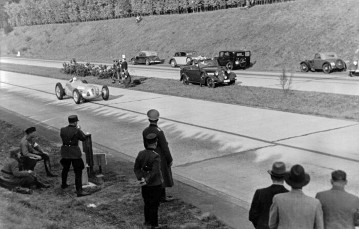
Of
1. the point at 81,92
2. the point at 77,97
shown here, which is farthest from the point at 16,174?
the point at 81,92

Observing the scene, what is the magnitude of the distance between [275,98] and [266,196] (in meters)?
14.4

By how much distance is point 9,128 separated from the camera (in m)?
15.2

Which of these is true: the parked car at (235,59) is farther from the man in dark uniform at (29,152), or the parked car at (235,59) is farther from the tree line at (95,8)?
the man in dark uniform at (29,152)

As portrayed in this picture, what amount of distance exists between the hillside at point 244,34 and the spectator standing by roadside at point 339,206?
28.3 meters

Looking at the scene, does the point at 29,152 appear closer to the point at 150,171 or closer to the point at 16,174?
the point at 16,174

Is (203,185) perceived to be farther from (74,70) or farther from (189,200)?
(74,70)

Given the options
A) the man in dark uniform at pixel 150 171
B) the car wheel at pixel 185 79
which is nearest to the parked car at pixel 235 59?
the car wheel at pixel 185 79

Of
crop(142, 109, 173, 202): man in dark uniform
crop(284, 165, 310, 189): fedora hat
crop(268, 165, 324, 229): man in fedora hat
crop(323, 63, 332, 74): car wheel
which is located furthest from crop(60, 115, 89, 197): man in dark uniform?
crop(323, 63, 332, 74): car wheel

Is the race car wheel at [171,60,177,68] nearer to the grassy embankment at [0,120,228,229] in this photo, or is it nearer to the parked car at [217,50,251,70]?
the parked car at [217,50,251,70]

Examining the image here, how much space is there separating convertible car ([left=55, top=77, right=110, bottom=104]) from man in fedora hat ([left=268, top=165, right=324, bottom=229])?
17.1 meters

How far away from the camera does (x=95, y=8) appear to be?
77500 millimetres

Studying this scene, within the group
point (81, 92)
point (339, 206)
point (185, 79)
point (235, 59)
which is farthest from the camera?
point (235, 59)

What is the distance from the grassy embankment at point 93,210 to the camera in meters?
6.63

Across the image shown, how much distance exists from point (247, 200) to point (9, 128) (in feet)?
34.6
